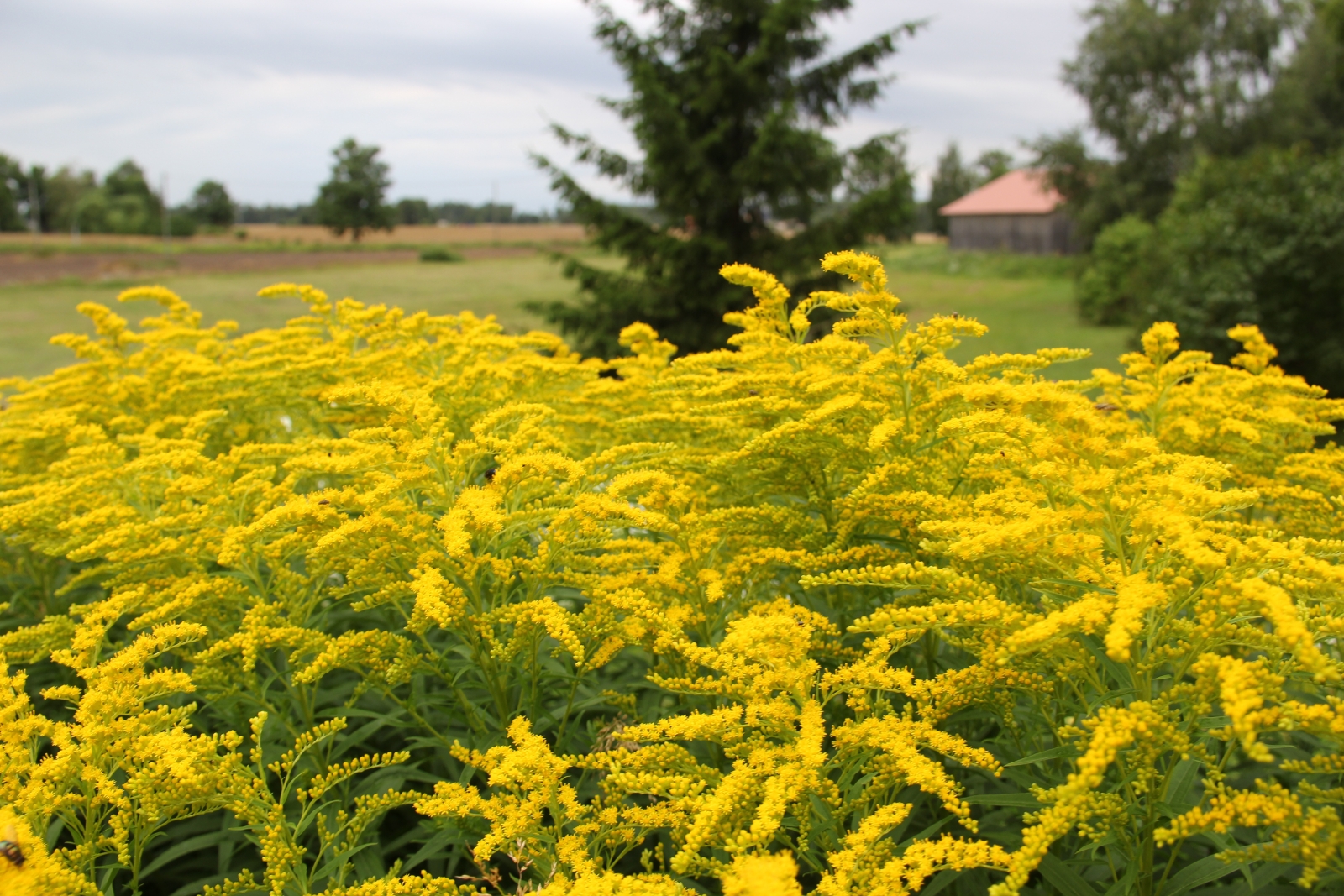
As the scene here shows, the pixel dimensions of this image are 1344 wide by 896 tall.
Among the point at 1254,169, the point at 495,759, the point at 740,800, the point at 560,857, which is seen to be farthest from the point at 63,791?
the point at 1254,169

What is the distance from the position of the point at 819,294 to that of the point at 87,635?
2.29 meters

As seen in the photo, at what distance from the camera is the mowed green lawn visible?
2164 centimetres

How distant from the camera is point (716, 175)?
43.2ft

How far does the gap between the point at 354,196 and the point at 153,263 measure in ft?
73.3

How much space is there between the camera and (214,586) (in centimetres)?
251

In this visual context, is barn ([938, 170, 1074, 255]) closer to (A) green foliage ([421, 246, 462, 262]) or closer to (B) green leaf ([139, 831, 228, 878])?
(A) green foliage ([421, 246, 462, 262])

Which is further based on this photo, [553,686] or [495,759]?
[553,686]

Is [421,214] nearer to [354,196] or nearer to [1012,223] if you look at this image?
[354,196]

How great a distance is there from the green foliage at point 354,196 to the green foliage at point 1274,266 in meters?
52.6

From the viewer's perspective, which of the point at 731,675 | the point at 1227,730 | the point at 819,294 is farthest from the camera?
the point at 819,294

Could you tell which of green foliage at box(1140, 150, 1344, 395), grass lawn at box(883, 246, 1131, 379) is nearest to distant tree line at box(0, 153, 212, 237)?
grass lawn at box(883, 246, 1131, 379)

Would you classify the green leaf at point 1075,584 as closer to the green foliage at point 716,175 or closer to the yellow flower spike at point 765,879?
the yellow flower spike at point 765,879

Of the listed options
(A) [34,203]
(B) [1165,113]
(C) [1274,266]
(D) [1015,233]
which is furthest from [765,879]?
(A) [34,203]

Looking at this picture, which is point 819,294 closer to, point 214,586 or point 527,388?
point 527,388
